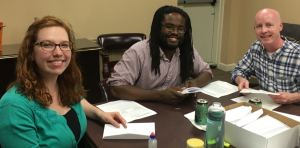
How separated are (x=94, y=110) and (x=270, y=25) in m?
1.35

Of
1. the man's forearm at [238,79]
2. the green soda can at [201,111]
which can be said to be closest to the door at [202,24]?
the man's forearm at [238,79]

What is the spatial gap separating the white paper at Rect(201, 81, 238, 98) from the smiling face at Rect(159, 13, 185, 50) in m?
0.37

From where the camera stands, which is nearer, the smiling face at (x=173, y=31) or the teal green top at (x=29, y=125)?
the teal green top at (x=29, y=125)

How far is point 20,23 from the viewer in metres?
2.91

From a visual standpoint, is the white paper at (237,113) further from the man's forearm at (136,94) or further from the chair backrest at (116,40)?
the chair backrest at (116,40)

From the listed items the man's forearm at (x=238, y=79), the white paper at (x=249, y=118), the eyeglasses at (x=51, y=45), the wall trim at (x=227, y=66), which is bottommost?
the wall trim at (x=227, y=66)

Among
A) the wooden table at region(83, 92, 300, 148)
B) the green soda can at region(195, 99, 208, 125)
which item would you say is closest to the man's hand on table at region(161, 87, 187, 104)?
the wooden table at region(83, 92, 300, 148)

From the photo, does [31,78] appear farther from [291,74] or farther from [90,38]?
[90,38]

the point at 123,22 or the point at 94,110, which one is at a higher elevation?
the point at 123,22

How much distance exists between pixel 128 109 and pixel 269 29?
1149 millimetres

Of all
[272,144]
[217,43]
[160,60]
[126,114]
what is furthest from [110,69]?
[217,43]

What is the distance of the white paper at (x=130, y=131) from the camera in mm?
1193

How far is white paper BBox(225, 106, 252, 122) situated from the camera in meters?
1.20

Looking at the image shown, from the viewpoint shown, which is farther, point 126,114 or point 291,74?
point 291,74
